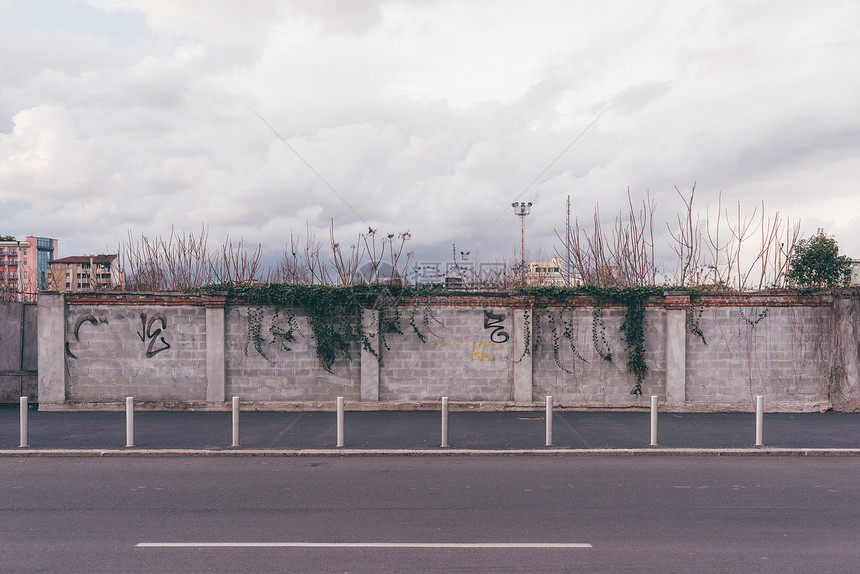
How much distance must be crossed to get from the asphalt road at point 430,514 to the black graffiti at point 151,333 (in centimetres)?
436

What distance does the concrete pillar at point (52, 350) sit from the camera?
42.0ft

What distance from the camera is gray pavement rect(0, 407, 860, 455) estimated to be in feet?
31.4

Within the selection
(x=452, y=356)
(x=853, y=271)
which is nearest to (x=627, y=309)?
(x=452, y=356)

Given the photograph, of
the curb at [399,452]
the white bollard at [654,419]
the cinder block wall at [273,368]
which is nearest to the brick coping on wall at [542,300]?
the cinder block wall at [273,368]

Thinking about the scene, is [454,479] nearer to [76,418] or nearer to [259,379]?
[259,379]

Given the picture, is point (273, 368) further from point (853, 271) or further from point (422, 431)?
point (853, 271)

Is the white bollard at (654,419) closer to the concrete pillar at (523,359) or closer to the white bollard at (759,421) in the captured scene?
the white bollard at (759,421)

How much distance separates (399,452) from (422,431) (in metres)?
1.67

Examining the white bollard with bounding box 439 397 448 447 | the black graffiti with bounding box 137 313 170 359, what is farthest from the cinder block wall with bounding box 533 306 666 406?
the black graffiti with bounding box 137 313 170 359

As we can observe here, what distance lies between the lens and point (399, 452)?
9.06 m

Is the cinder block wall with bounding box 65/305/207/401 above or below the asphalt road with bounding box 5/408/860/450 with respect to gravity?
above

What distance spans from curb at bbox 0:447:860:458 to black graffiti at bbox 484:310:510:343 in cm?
419

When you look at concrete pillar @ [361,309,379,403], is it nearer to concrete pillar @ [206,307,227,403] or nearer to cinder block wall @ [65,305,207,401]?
concrete pillar @ [206,307,227,403]

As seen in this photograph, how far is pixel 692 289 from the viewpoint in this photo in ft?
43.7
